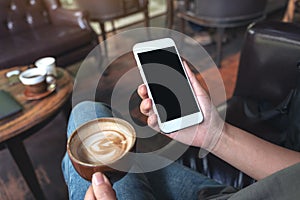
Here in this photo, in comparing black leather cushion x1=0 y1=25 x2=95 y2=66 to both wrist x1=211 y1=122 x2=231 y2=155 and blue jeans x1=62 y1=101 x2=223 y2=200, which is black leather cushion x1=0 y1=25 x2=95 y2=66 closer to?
blue jeans x1=62 y1=101 x2=223 y2=200

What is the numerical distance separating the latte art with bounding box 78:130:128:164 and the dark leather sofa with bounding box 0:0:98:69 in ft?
4.60

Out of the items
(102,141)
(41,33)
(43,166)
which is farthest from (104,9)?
(102,141)

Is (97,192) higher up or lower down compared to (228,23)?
higher up

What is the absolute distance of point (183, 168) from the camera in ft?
2.54

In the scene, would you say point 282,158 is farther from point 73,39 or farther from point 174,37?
point 73,39

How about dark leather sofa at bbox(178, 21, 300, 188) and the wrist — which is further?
dark leather sofa at bbox(178, 21, 300, 188)

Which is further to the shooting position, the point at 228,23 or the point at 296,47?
the point at 228,23

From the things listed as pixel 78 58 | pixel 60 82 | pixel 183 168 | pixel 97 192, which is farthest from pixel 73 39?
pixel 97 192

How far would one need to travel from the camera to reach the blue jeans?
0.66 m

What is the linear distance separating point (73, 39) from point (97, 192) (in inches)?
62.3

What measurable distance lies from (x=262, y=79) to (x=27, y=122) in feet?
2.97

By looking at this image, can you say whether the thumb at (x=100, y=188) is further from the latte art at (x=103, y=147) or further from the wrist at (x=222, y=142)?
the wrist at (x=222, y=142)

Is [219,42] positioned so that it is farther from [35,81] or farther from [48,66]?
[35,81]

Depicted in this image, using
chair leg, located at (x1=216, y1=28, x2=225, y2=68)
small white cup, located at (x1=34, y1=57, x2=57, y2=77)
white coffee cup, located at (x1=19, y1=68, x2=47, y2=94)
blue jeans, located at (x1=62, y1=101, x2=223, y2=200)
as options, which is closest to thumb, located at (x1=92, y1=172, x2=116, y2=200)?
blue jeans, located at (x1=62, y1=101, x2=223, y2=200)
